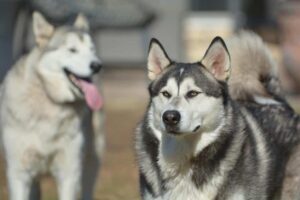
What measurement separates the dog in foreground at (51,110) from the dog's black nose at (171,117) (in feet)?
7.57

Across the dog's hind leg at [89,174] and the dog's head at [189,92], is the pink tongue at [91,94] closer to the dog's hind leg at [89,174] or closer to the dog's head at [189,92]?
the dog's hind leg at [89,174]

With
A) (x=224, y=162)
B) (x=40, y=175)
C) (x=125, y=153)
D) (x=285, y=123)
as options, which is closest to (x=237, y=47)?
(x=285, y=123)

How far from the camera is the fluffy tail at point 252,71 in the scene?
24.1 ft

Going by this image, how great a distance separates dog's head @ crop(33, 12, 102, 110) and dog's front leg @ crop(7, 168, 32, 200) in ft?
2.32

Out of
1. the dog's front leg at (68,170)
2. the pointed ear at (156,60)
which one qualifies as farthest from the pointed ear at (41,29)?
the pointed ear at (156,60)

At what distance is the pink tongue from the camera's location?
27.5 ft

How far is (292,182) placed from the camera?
23.0ft

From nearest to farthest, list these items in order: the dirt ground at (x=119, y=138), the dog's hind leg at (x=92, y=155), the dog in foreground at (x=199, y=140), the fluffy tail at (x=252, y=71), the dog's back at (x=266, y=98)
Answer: the dog in foreground at (x=199, y=140), the dog's back at (x=266, y=98), the fluffy tail at (x=252, y=71), the dog's hind leg at (x=92, y=155), the dirt ground at (x=119, y=138)

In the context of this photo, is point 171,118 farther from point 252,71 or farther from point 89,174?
point 89,174

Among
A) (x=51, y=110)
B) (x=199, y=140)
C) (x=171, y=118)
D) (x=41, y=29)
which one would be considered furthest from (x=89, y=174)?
(x=171, y=118)

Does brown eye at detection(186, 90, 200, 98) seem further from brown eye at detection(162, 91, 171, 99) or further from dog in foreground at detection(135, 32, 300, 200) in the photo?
brown eye at detection(162, 91, 171, 99)

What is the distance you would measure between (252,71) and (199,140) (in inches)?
46.3

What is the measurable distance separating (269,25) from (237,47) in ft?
49.4

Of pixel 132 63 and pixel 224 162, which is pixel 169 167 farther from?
pixel 132 63
